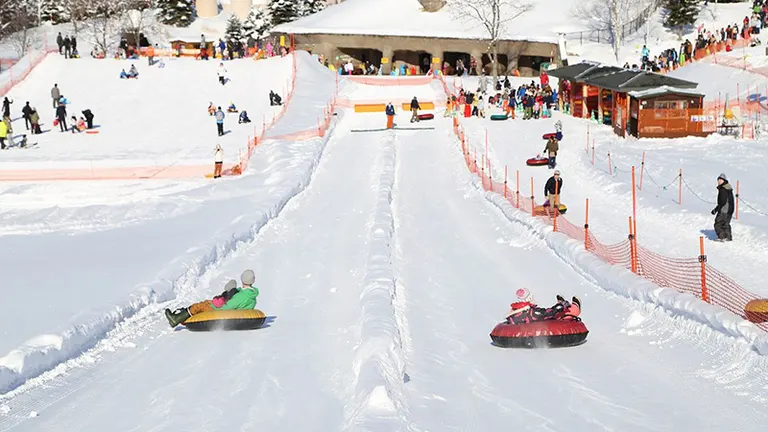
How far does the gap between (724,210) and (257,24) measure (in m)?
77.6

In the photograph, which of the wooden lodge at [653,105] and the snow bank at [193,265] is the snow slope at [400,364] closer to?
the snow bank at [193,265]

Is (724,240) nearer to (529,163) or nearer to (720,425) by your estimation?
(720,425)

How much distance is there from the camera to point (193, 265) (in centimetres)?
1833

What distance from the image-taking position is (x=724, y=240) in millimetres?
20203

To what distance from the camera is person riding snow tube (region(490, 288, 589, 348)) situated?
12.8 meters

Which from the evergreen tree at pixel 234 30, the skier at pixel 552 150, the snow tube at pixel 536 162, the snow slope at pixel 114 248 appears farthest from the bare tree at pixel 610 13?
the snow slope at pixel 114 248

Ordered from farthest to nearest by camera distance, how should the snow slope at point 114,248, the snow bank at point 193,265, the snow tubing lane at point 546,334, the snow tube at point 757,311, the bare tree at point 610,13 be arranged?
the bare tree at point 610,13
the snow slope at point 114,248
the snow tubing lane at point 546,334
the snow tube at point 757,311
the snow bank at point 193,265

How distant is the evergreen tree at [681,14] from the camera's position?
2618 inches

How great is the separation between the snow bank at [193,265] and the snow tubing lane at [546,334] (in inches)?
226

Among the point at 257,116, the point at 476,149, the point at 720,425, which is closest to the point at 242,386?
the point at 720,425

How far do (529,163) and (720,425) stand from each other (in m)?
24.3

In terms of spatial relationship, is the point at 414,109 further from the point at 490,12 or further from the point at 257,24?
the point at 257,24

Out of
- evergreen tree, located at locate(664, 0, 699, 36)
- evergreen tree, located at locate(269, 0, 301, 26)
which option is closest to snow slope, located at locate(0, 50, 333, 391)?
evergreen tree, located at locate(664, 0, 699, 36)

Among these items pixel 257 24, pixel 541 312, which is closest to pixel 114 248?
pixel 541 312
